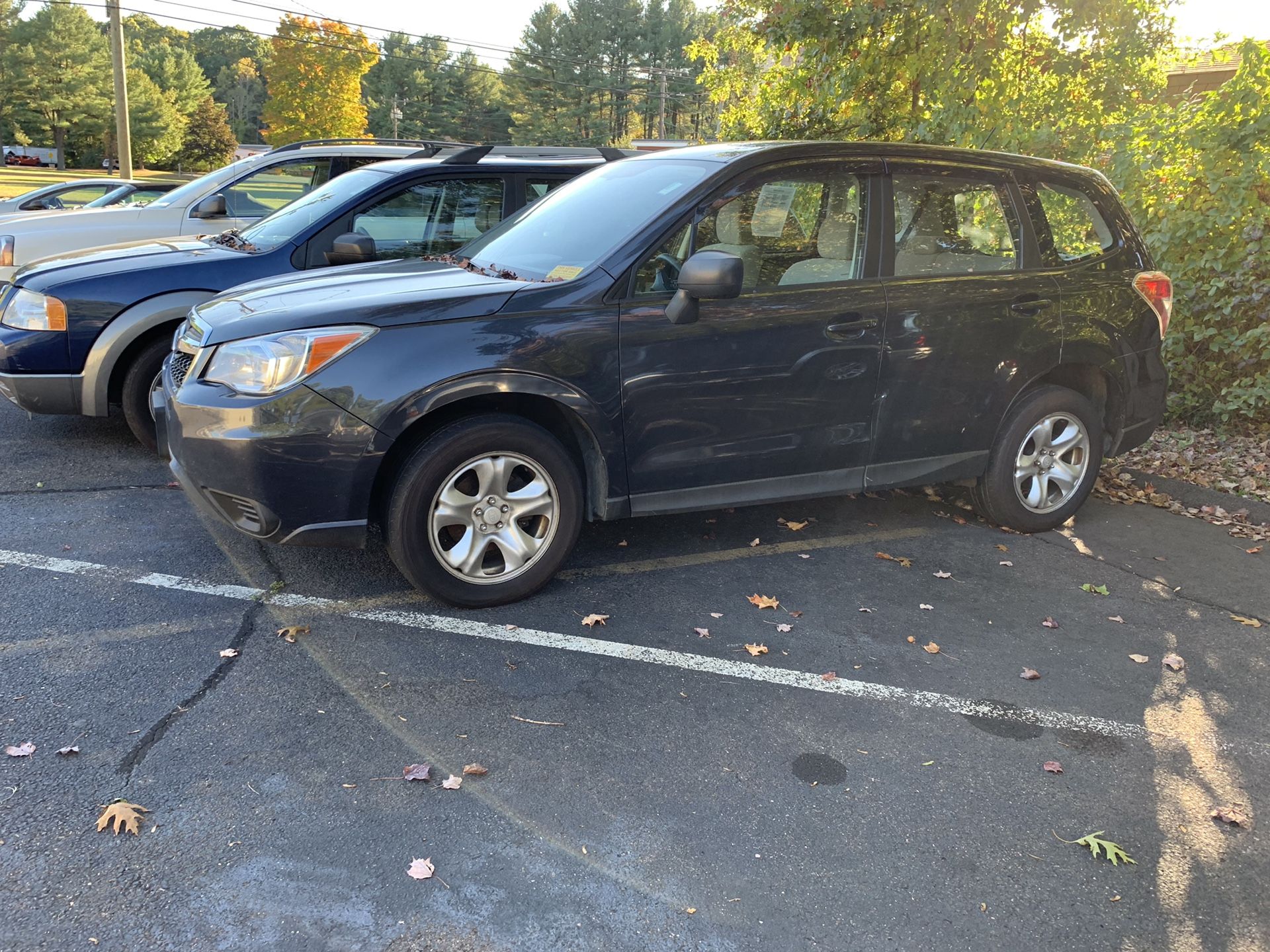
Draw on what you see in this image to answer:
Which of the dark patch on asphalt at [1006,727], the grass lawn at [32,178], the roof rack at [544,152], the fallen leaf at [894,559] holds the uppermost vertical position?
the grass lawn at [32,178]

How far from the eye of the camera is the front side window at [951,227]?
4.82 m

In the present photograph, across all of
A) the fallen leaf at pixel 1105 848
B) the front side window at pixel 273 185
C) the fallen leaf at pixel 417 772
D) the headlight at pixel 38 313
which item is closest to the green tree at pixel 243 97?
the front side window at pixel 273 185

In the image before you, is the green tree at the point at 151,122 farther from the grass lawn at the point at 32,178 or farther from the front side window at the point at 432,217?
the front side window at the point at 432,217

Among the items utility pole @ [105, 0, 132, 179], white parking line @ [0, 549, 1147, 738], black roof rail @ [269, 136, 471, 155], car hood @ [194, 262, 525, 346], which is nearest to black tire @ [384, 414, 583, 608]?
white parking line @ [0, 549, 1147, 738]

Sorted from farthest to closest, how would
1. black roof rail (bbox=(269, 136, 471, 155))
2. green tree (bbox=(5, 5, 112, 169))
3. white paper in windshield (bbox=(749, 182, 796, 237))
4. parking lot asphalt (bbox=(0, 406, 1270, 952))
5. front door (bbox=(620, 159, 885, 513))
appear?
green tree (bbox=(5, 5, 112, 169)) < black roof rail (bbox=(269, 136, 471, 155)) < white paper in windshield (bbox=(749, 182, 796, 237)) < front door (bbox=(620, 159, 885, 513)) < parking lot asphalt (bbox=(0, 406, 1270, 952))

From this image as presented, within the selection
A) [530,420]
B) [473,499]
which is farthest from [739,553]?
[473,499]

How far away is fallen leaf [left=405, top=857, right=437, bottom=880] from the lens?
261 centimetres

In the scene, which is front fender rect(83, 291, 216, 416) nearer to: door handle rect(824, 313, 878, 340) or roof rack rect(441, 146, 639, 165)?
roof rack rect(441, 146, 639, 165)

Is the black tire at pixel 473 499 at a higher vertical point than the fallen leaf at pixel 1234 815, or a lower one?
higher

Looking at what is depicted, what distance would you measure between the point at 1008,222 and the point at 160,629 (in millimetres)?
4372

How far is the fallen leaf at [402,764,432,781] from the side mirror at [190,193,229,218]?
6253 mm

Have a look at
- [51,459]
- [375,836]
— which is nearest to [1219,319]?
[375,836]

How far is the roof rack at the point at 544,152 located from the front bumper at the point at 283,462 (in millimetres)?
3479

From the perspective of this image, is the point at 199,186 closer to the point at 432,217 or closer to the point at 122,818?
the point at 432,217
